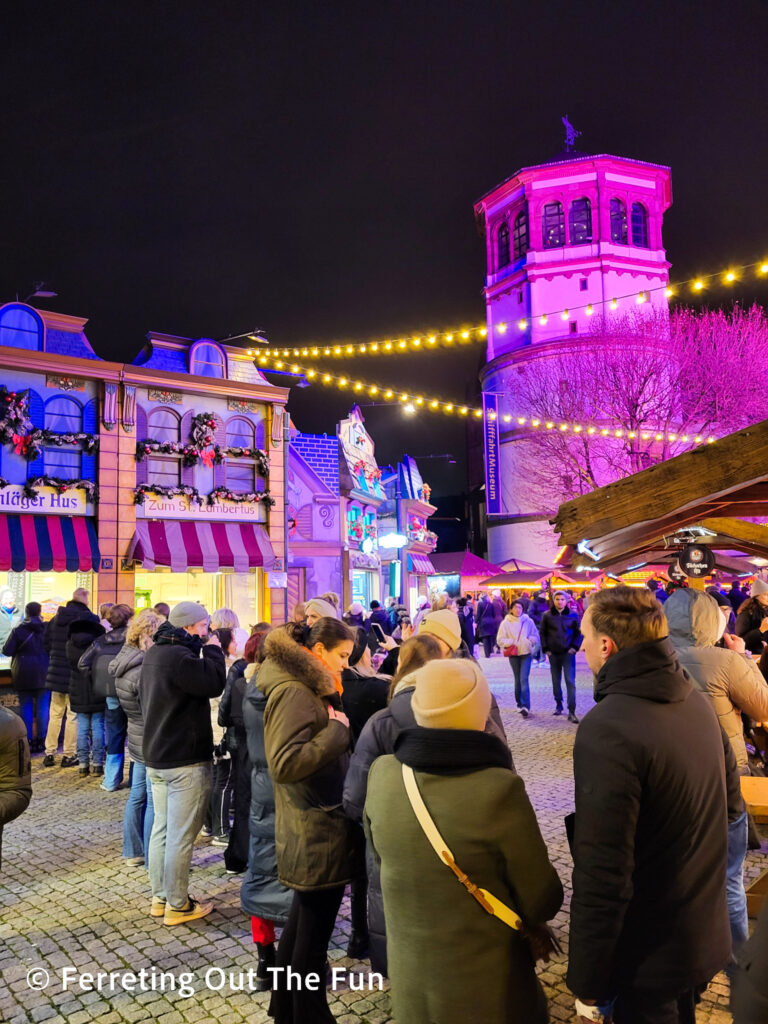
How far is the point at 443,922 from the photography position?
7.28 feet

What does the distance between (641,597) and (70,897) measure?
16.2 feet

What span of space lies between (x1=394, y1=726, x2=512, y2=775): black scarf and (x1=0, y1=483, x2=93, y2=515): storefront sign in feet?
59.7

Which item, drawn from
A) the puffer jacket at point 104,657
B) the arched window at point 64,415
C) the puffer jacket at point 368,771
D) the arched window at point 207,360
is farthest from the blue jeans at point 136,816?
the arched window at point 207,360

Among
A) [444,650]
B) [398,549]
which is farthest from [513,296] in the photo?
[444,650]

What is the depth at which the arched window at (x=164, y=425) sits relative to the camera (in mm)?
20375

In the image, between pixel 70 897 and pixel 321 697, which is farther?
pixel 70 897

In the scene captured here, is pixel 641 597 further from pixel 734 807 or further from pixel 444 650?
pixel 444 650

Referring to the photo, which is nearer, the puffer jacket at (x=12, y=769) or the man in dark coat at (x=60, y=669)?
the puffer jacket at (x=12, y=769)

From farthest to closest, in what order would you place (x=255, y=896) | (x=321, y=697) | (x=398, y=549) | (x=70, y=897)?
(x=398, y=549) → (x=70, y=897) → (x=255, y=896) → (x=321, y=697)

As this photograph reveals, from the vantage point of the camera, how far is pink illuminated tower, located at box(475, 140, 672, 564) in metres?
37.9

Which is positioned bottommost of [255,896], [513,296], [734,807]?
[255,896]

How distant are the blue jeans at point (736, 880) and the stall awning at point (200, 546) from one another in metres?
17.3

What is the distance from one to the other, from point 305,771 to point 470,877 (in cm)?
131

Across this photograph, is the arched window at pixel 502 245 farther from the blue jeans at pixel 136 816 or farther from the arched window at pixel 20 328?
the blue jeans at pixel 136 816
